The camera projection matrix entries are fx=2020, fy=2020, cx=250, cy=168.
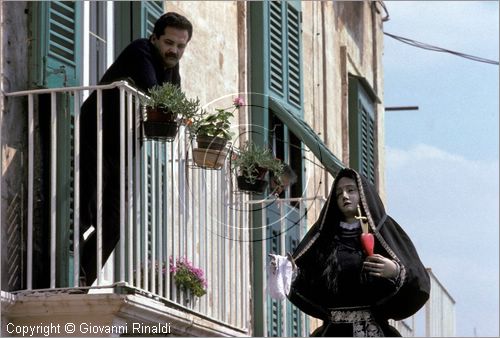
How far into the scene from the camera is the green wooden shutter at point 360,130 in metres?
18.9

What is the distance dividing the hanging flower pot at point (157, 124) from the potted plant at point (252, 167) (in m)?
1.48

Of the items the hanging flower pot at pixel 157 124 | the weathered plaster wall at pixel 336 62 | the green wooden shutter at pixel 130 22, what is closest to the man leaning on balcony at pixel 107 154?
the hanging flower pot at pixel 157 124

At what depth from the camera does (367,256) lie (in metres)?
11.3

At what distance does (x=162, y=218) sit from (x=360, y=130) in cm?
646

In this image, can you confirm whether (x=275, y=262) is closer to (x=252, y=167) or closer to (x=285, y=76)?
(x=252, y=167)

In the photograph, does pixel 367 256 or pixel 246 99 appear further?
pixel 246 99

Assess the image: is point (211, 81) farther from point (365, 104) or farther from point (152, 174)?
point (365, 104)

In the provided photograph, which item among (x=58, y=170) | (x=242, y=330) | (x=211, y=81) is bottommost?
(x=242, y=330)

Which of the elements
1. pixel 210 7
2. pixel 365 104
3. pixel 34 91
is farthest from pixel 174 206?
pixel 365 104

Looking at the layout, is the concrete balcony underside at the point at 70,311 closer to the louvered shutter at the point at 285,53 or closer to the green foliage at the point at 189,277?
the green foliage at the point at 189,277

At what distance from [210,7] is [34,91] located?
369 centimetres

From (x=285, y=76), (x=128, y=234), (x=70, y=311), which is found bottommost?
(x=70, y=311)

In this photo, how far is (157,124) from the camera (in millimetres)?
12000

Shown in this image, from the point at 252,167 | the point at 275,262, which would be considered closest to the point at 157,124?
the point at 275,262
